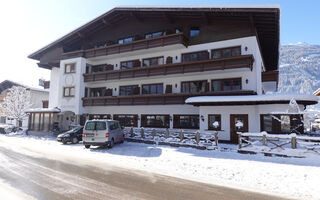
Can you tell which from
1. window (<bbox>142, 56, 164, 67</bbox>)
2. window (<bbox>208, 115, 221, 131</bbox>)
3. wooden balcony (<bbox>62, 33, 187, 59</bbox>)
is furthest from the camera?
window (<bbox>142, 56, 164, 67</bbox>)

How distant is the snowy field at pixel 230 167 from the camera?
771cm

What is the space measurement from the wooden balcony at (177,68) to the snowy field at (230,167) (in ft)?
27.1

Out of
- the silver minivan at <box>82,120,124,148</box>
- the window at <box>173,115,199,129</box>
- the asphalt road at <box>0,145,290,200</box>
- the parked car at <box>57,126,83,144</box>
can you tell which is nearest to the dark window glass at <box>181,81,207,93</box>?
the window at <box>173,115,199,129</box>

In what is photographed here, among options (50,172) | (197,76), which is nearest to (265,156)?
(197,76)

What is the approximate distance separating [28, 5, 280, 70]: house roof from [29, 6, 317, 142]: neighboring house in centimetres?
9

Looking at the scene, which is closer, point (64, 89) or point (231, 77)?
point (231, 77)

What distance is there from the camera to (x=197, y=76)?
2133 cm

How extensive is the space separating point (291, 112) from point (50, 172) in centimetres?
1640

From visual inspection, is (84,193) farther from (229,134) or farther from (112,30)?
(112,30)

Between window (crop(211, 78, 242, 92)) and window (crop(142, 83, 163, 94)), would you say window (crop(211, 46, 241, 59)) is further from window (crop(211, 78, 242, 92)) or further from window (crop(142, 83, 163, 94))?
window (crop(142, 83, 163, 94))

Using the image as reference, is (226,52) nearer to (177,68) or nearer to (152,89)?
(177,68)

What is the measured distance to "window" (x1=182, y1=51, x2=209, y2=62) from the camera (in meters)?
20.8

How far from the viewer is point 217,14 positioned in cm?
2005

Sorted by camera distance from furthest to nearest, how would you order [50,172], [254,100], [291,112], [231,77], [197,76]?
[197,76] < [231,77] < [254,100] < [291,112] < [50,172]
